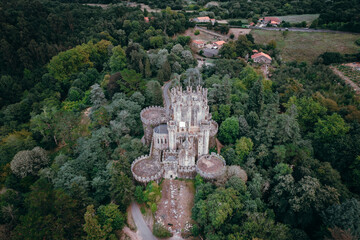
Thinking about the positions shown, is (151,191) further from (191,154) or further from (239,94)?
(239,94)

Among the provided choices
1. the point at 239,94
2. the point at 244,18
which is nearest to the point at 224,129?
the point at 239,94

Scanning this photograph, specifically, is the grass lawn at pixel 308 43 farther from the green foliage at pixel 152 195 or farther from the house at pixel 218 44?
the green foliage at pixel 152 195

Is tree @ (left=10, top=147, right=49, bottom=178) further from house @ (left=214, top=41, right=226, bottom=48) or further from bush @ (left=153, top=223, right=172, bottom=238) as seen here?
house @ (left=214, top=41, right=226, bottom=48)

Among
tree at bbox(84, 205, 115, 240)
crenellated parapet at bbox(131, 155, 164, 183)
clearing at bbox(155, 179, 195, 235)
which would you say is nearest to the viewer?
tree at bbox(84, 205, 115, 240)

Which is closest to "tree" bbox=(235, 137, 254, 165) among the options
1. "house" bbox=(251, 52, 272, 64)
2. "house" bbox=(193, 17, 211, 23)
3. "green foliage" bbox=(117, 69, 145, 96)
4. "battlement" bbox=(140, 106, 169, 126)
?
"battlement" bbox=(140, 106, 169, 126)

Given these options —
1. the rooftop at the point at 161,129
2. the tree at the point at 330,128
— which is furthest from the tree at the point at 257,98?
the rooftop at the point at 161,129
